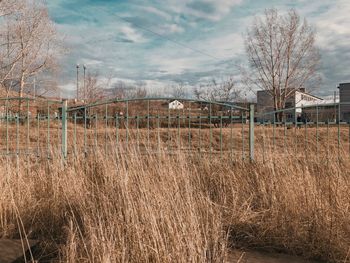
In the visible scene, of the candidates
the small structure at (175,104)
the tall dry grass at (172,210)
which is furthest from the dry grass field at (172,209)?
the small structure at (175,104)

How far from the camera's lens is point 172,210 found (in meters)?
3.46

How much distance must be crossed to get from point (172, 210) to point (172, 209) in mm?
33

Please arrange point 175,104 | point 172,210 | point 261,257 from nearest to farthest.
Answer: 1. point 172,210
2. point 261,257
3. point 175,104

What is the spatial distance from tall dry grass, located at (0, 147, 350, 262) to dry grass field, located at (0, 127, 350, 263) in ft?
0.04

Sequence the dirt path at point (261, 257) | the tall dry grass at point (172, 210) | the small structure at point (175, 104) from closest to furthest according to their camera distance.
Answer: the tall dry grass at point (172, 210)
the dirt path at point (261, 257)
the small structure at point (175, 104)

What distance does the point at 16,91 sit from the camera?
29.7 meters

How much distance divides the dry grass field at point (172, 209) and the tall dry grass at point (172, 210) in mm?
11

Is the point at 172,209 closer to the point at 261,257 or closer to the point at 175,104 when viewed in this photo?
the point at 261,257

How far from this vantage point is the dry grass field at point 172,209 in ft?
10.1

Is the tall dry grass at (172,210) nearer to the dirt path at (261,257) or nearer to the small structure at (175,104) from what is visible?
the dirt path at (261,257)

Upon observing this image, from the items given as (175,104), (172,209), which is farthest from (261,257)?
(175,104)

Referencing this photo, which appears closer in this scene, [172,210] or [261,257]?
[172,210]

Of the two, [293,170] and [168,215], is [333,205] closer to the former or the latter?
[293,170]

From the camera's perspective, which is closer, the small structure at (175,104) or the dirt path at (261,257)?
the dirt path at (261,257)
